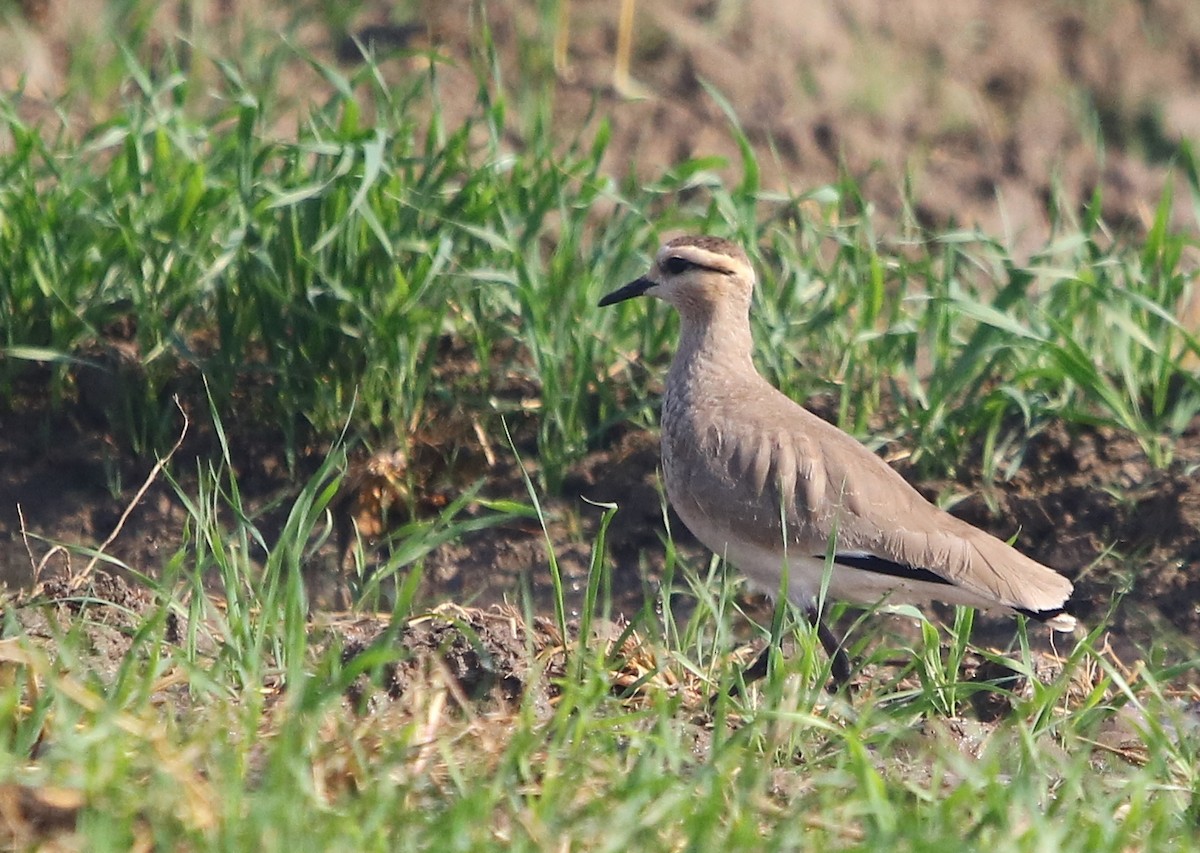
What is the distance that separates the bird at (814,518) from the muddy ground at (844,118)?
547mm

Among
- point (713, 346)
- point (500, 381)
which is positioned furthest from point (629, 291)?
point (500, 381)

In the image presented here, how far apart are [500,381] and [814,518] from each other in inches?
52.4

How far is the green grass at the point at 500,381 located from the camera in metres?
4.03

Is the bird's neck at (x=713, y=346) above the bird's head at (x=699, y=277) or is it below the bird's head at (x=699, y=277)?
below

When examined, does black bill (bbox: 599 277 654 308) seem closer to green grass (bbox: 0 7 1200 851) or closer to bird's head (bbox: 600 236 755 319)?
bird's head (bbox: 600 236 755 319)

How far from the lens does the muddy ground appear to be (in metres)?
5.96

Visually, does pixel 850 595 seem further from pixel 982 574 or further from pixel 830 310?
pixel 830 310

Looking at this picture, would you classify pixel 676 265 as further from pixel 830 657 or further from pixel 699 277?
pixel 830 657

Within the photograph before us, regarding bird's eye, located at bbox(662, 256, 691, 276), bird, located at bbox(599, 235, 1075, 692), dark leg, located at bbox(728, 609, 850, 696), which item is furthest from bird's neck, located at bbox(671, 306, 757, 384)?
dark leg, located at bbox(728, 609, 850, 696)

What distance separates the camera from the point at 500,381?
20.0 feet

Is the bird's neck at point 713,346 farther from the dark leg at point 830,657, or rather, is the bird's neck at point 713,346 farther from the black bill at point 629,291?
the dark leg at point 830,657

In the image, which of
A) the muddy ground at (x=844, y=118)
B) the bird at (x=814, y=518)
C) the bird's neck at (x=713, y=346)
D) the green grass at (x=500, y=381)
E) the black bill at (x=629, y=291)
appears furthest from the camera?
the muddy ground at (x=844, y=118)

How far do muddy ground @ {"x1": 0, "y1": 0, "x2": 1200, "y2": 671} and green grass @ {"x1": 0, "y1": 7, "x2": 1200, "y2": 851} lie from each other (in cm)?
12

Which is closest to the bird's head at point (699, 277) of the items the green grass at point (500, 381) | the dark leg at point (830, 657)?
the green grass at point (500, 381)
